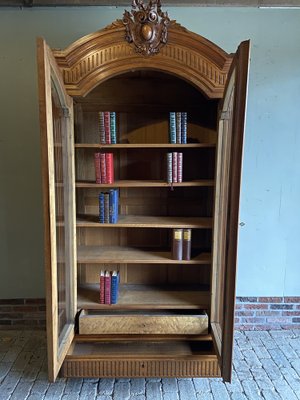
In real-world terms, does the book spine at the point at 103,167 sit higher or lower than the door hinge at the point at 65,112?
lower

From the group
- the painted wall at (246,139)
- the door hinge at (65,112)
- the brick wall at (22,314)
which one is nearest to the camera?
the door hinge at (65,112)

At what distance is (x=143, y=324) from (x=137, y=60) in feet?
5.67

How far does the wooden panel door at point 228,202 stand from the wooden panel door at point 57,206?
90cm

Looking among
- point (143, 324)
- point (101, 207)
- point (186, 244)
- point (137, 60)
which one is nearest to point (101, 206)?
point (101, 207)

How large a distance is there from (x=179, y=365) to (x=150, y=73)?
204cm

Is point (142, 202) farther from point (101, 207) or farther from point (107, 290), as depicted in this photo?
point (107, 290)

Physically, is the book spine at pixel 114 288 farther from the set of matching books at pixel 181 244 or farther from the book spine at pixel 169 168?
the book spine at pixel 169 168

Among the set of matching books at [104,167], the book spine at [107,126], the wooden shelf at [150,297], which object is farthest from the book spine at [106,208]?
the wooden shelf at [150,297]

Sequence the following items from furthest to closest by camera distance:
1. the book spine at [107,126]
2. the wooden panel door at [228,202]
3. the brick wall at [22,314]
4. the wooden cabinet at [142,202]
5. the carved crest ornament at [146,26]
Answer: the brick wall at [22,314] < the book spine at [107,126] < the carved crest ornament at [146,26] < the wooden cabinet at [142,202] < the wooden panel door at [228,202]

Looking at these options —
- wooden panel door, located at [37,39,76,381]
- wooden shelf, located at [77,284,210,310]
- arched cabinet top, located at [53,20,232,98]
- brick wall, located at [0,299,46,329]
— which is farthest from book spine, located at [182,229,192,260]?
brick wall, located at [0,299,46,329]

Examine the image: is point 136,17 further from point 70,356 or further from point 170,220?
point 70,356

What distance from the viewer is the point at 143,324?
2.03 m

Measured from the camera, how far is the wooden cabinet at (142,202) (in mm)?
1552

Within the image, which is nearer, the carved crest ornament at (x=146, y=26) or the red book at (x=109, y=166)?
the carved crest ornament at (x=146, y=26)
